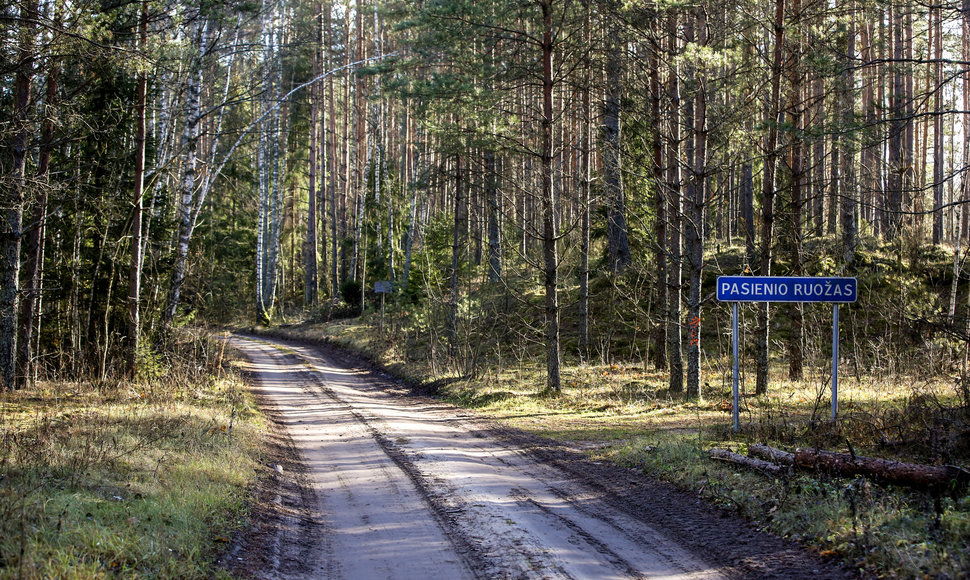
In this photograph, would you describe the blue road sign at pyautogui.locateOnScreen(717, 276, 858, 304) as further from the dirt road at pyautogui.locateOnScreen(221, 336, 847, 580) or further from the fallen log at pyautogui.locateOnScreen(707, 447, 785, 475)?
the dirt road at pyautogui.locateOnScreen(221, 336, 847, 580)

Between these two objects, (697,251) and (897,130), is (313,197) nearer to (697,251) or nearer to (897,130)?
(697,251)

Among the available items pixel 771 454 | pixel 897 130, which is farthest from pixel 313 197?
pixel 771 454

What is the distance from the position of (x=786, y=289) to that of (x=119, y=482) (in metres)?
8.29

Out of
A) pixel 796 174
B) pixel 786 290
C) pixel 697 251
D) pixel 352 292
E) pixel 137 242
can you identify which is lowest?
pixel 352 292

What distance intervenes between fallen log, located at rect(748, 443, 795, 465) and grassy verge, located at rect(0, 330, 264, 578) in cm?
555

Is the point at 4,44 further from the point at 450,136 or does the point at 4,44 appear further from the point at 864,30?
the point at 864,30

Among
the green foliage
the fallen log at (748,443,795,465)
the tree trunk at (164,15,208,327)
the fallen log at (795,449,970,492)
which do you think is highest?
the tree trunk at (164,15,208,327)

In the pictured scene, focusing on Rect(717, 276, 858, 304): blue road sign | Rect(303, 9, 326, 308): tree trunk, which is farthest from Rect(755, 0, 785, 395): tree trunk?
Rect(303, 9, 326, 308): tree trunk

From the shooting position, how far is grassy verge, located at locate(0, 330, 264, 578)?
4.61 m

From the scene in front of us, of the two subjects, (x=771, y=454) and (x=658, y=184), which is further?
(x=658, y=184)

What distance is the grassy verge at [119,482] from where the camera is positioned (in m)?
4.61

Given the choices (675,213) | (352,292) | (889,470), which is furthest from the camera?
(352,292)

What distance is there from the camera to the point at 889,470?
6.33m

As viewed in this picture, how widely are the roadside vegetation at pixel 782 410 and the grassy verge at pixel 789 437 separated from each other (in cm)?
2
